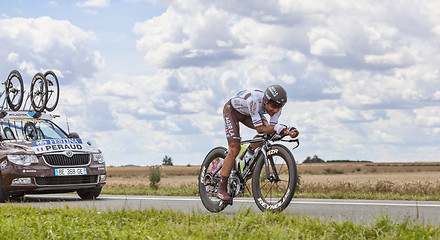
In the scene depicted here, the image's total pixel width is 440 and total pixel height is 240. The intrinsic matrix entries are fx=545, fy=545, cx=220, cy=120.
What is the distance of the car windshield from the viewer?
41.4 ft

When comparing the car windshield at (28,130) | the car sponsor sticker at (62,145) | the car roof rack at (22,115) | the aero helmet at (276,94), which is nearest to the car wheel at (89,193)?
the car sponsor sticker at (62,145)

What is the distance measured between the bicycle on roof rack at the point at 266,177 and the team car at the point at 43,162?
4.55 meters

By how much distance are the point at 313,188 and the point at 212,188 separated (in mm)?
8752

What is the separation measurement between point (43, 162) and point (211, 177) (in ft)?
15.6

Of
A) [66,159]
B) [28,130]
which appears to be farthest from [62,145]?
[28,130]

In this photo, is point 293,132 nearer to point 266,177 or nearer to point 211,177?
point 266,177

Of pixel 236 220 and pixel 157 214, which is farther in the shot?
pixel 157 214

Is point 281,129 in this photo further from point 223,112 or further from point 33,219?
point 33,219

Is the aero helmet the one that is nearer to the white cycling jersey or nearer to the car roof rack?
the white cycling jersey

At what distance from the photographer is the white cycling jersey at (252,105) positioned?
762 cm

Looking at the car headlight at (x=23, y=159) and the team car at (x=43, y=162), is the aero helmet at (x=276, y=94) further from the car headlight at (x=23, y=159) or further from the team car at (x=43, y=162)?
the car headlight at (x=23, y=159)

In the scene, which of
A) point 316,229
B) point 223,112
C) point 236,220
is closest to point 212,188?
point 223,112

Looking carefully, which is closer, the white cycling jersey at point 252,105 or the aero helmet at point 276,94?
the aero helmet at point 276,94

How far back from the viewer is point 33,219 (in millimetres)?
7234
